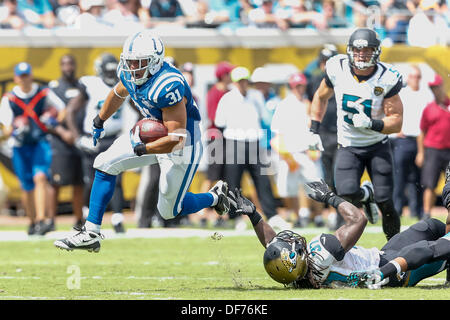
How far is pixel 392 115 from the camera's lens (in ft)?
26.3

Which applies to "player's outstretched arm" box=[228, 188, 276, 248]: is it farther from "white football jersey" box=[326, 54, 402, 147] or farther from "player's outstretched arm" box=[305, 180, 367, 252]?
"white football jersey" box=[326, 54, 402, 147]

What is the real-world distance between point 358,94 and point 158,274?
221 cm

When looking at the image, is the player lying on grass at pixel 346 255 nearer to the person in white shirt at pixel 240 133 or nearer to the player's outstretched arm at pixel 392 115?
the player's outstretched arm at pixel 392 115

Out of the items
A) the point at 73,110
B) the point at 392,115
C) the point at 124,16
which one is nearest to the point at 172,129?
the point at 392,115

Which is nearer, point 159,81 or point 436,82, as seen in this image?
point 159,81

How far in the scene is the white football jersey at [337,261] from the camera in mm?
6027

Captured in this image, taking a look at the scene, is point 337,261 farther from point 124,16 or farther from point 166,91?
point 124,16

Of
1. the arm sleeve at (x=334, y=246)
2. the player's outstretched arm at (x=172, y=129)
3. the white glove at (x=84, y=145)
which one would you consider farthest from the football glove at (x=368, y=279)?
the white glove at (x=84, y=145)

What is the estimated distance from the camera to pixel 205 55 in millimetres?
13320

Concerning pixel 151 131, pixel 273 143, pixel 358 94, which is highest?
pixel 151 131

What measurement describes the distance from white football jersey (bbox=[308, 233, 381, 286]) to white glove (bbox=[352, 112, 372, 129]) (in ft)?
6.18

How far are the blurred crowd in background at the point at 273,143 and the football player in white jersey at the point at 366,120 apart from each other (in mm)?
2483
